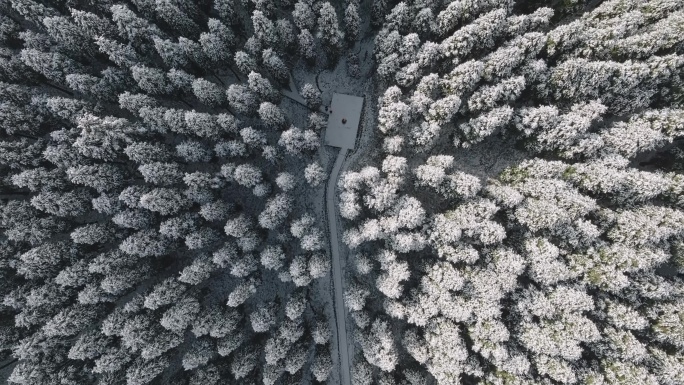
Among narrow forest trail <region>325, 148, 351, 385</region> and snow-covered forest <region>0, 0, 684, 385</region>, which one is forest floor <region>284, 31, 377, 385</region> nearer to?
narrow forest trail <region>325, 148, 351, 385</region>

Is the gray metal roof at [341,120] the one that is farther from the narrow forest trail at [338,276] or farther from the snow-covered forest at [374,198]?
the snow-covered forest at [374,198]

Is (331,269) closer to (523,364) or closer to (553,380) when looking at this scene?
(523,364)

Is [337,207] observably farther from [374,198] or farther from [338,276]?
[338,276]

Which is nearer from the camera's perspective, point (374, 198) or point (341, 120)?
point (374, 198)

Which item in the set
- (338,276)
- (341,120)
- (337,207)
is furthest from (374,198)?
(338,276)

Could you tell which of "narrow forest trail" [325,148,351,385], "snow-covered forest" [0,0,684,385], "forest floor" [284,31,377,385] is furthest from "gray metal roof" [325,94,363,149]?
"snow-covered forest" [0,0,684,385]

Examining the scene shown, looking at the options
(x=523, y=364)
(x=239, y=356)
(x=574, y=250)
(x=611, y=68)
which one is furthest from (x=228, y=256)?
(x=611, y=68)

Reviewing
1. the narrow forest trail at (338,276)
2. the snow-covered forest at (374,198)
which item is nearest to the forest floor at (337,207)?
the narrow forest trail at (338,276)
